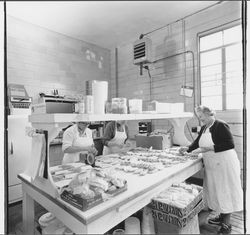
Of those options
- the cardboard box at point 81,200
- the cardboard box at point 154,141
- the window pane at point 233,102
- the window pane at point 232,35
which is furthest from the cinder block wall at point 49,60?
the cardboard box at point 81,200

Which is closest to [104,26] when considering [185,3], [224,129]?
[185,3]

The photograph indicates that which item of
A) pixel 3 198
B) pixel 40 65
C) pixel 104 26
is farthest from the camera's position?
pixel 40 65

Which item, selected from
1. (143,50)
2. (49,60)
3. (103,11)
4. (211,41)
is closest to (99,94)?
(103,11)

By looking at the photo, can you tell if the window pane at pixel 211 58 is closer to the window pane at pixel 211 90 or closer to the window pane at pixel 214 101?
the window pane at pixel 211 90

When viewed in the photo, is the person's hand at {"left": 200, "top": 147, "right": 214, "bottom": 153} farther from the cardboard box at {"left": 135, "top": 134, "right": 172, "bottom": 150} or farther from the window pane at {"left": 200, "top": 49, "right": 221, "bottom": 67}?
the window pane at {"left": 200, "top": 49, "right": 221, "bottom": 67}

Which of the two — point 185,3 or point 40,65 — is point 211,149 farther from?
point 40,65

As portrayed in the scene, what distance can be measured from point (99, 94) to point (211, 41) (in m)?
2.58

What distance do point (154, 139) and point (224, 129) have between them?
0.96 m

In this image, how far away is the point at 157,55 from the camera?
3693mm

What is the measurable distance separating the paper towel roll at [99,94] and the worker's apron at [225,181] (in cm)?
162

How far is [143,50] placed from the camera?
3238 millimetres

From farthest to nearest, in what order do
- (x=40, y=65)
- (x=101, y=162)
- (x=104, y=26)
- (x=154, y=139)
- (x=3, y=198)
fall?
(x=40, y=65) < (x=154, y=139) < (x=104, y=26) < (x=101, y=162) < (x=3, y=198)

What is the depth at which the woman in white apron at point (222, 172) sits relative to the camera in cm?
219

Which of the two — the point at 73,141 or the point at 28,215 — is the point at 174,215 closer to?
the point at 28,215
